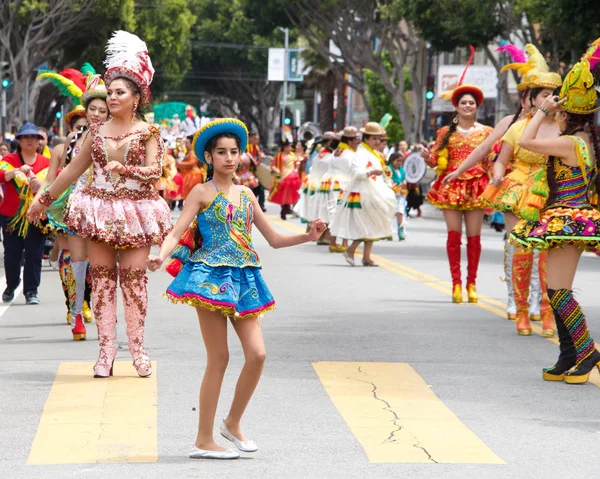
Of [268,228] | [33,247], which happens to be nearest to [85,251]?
[33,247]

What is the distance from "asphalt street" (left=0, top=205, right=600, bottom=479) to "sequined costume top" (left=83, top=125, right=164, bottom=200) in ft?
3.75

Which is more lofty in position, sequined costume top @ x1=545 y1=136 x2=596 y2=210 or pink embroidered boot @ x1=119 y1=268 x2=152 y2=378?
sequined costume top @ x1=545 y1=136 x2=596 y2=210

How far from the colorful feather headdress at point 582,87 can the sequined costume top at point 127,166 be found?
100 inches

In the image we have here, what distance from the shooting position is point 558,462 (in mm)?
6500

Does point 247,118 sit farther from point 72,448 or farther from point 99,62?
point 72,448

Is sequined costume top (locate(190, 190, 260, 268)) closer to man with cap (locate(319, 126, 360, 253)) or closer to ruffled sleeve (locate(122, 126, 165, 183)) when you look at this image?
ruffled sleeve (locate(122, 126, 165, 183))

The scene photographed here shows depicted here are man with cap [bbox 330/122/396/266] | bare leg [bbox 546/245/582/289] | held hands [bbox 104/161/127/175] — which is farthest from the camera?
man with cap [bbox 330/122/396/266]

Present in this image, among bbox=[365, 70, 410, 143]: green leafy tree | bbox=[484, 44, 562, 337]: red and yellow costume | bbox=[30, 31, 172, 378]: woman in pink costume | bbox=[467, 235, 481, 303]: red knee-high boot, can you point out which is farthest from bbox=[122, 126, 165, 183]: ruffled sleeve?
bbox=[365, 70, 410, 143]: green leafy tree

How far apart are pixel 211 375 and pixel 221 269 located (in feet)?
1.66

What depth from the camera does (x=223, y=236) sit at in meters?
6.70

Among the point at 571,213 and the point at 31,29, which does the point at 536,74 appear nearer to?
the point at 571,213

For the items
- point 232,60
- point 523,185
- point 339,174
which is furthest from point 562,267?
point 232,60

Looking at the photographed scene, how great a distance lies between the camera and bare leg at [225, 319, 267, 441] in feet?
21.3

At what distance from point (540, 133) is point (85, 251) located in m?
3.43
